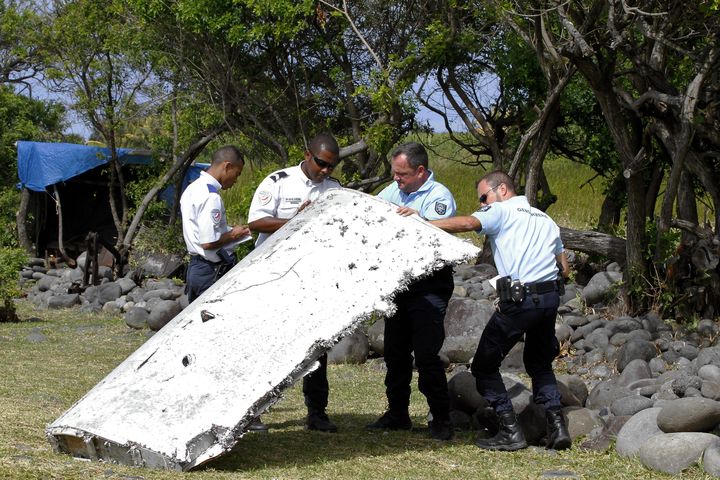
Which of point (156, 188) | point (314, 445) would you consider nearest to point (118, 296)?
point (156, 188)

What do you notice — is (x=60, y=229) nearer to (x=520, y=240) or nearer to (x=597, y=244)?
(x=597, y=244)

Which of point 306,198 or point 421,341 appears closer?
point 421,341

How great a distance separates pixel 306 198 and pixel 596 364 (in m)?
4.02

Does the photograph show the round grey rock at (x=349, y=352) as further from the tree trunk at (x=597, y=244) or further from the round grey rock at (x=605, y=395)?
the round grey rock at (x=605, y=395)

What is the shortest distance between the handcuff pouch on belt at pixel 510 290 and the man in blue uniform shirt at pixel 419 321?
367 mm

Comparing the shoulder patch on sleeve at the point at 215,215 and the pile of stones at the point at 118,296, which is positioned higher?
the shoulder patch on sleeve at the point at 215,215

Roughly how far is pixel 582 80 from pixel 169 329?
10.1m

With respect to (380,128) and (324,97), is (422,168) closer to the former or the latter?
(380,128)

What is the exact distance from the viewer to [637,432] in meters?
5.83

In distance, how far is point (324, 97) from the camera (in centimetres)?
1572

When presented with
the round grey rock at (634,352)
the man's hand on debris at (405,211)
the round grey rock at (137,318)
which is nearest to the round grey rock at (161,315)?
the round grey rock at (137,318)

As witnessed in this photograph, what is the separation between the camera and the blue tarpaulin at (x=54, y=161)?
802 inches

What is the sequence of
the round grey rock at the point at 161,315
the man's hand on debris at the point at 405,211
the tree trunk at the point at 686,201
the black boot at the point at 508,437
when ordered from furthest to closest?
the round grey rock at the point at 161,315 < the tree trunk at the point at 686,201 < the black boot at the point at 508,437 < the man's hand on debris at the point at 405,211

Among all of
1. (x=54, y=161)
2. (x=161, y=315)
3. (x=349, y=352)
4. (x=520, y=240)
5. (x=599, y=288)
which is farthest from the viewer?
(x=54, y=161)
